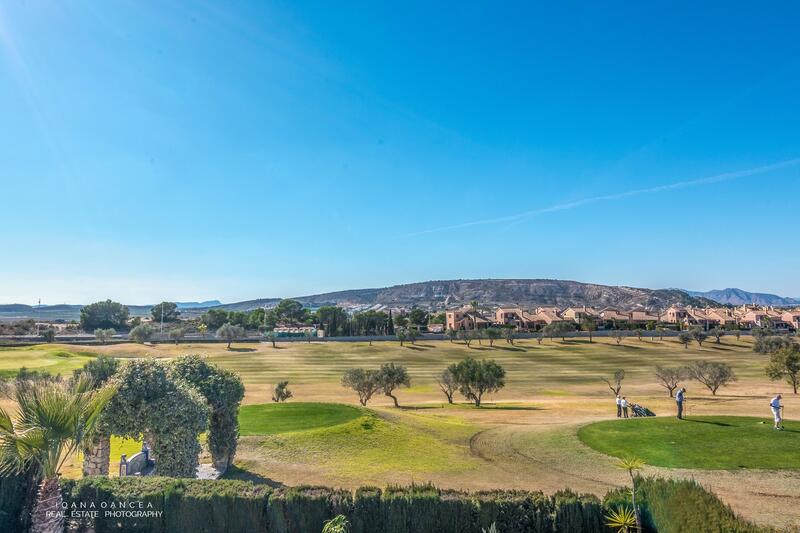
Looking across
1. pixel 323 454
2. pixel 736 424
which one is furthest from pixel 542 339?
pixel 323 454

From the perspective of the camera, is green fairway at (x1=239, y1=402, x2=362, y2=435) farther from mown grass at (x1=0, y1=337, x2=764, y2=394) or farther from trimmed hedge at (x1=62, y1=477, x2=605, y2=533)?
mown grass at (x1=0, y1=337, x2=764, y2=394)

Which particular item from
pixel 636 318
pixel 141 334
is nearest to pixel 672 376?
pixel 141 334

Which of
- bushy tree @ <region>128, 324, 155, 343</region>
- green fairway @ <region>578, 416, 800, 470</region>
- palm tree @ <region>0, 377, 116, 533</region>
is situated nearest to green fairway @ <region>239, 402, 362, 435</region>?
green fairway @ <region>578, 416, 800, 470</region>

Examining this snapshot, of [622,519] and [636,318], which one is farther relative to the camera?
[636,318]

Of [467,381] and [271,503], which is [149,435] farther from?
[467,381]

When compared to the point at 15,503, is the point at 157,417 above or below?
above

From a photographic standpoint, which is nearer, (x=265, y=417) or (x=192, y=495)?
(x=192, y=495)

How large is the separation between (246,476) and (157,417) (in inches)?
188

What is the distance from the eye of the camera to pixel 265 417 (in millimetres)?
24953

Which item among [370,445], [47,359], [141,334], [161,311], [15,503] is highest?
[161,311]

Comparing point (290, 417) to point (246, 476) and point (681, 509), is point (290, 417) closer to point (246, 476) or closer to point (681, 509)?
point (246, 476)

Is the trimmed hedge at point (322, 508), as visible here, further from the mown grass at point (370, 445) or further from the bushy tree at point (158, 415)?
the mown grass at point (370, 445)

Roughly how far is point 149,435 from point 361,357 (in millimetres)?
73792

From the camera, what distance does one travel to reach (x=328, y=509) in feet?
32.9
